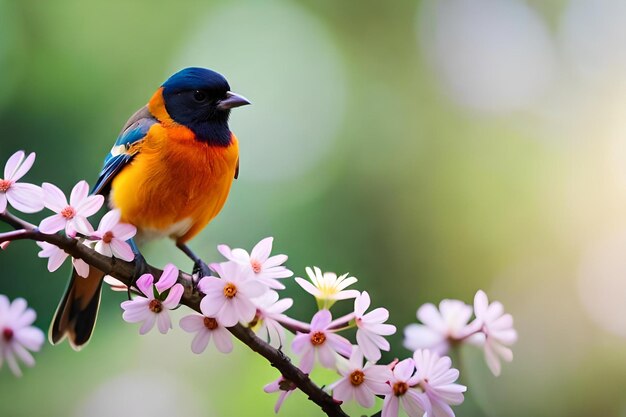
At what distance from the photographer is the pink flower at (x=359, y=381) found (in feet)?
2.71

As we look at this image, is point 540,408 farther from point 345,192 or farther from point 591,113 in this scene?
point 591,113

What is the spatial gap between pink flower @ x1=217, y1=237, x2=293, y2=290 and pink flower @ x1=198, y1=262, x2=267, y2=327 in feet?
0.07

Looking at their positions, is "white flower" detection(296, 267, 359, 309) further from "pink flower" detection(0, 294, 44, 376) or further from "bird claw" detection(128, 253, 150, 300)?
"pink flower" detection(0, 294, 44, 376)

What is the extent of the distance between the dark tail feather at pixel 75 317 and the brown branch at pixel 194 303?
404mm

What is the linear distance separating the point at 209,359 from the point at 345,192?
1118 mm

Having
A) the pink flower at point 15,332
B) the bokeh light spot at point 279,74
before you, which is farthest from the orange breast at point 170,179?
the bokeh light spot at point 279,74

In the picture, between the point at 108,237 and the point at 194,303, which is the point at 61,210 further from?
the point at 194,303

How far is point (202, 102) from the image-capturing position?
1330 millimetres

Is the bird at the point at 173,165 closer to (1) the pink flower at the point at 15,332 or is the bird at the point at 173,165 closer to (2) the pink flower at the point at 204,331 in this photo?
(1) the pink flower at the point at 15,332

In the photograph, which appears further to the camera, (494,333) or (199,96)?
(199,96)

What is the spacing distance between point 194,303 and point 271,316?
3.9 inches

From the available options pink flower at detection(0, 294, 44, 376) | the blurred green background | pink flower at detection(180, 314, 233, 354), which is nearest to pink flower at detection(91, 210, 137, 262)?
pink flower at detection(180, 314, 233, 354)

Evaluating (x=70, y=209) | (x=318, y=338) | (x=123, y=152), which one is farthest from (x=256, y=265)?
(x=123, y=152)

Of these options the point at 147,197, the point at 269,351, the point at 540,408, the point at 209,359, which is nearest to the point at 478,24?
the point at 540,408
